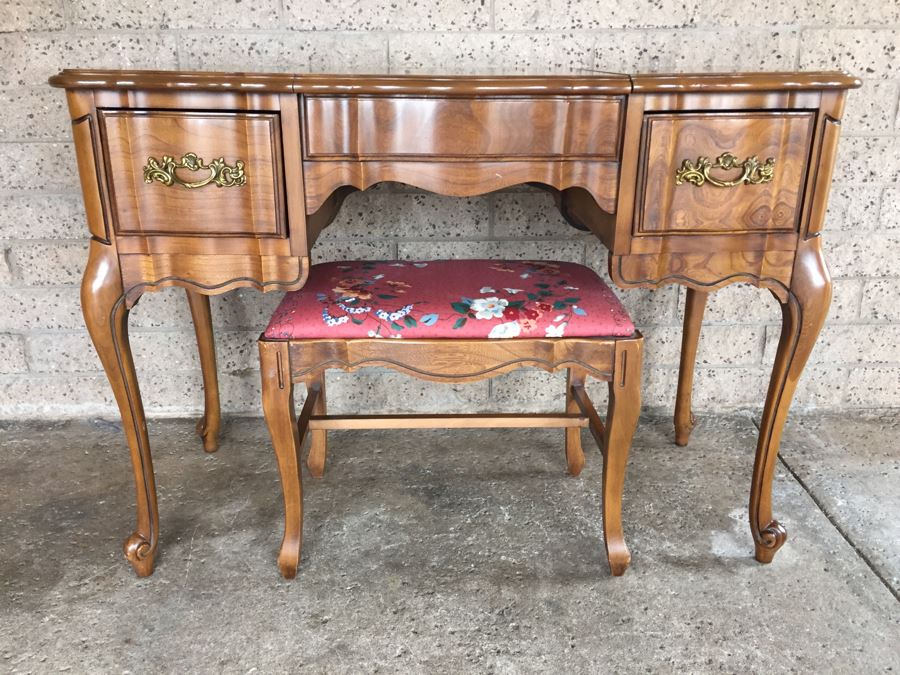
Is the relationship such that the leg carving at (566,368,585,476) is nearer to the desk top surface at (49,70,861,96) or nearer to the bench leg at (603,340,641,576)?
the bench leg at (603,340,641,576)

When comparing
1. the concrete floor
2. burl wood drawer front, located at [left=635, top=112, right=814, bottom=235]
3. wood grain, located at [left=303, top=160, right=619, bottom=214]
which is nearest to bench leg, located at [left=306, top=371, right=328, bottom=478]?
the concrete floor

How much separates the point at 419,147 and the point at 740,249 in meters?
0.65

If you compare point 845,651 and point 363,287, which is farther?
point 363,287

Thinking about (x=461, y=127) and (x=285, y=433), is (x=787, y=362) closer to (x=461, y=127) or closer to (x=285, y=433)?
(x=461, y=127)

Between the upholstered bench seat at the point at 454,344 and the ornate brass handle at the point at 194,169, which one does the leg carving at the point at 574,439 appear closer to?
the upholstered bench seat at the point at 454,344

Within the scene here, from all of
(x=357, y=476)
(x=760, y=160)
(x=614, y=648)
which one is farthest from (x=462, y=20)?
(x=614, y=648)

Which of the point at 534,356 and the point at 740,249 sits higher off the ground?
the point at 740,249

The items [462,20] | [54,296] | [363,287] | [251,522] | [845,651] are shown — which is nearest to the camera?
[845,651]

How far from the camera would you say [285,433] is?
152cm

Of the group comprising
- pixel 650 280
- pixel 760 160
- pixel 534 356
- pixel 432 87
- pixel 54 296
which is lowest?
pixel 54 296

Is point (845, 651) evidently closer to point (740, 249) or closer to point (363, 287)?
point (740, 249)

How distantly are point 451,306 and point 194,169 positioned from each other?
21.8 inches

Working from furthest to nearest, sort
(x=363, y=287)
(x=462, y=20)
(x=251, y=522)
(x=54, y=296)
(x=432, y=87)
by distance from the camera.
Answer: (x=54, y=296), (x=462, y=20), (x=251, y=522), (x=363, y=287), (x=432, y=87)

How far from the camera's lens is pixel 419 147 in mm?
1342
